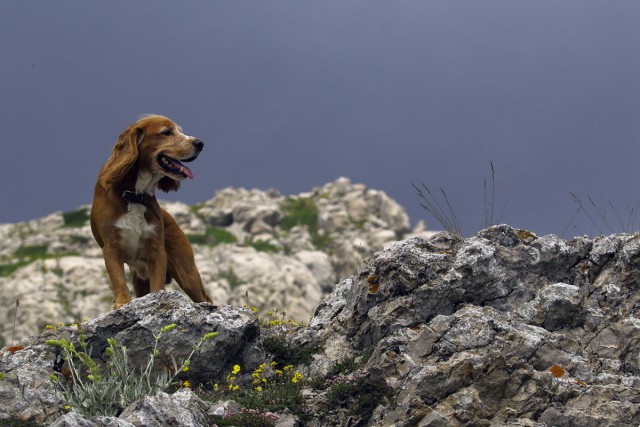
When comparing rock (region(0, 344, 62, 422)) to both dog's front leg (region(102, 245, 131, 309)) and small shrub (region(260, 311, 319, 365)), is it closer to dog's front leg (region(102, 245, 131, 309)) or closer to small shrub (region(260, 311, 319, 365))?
dog's front leg (region(102, 245, 131, 309))

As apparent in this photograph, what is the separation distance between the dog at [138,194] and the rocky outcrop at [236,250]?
6053cm

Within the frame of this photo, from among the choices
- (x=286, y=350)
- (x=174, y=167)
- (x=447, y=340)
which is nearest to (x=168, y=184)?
(x=174, y=167)

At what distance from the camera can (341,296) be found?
42.6 ft

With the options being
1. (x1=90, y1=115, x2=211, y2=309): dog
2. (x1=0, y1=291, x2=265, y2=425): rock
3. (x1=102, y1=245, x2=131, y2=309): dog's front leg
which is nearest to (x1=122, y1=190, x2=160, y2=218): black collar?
(x1=90, y1=115, x2=211, y2=309): dog

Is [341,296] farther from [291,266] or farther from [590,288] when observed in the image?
[291,266]

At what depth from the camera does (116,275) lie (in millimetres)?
11352

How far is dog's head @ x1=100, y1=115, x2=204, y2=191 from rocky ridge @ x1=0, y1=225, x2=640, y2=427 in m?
1.80

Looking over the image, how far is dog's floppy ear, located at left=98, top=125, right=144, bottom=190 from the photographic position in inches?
446

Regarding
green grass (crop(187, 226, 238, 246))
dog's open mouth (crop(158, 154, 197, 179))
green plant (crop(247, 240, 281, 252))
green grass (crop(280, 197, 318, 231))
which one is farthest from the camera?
green grass (crop(280, 197, 318, 231))

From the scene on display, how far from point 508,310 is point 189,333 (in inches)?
163

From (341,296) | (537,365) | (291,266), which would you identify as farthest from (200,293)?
(291,266)

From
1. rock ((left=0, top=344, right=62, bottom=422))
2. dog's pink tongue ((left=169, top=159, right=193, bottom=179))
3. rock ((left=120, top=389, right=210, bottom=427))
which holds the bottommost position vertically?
rock ((left=120, top=389, right=210, bottom=427))

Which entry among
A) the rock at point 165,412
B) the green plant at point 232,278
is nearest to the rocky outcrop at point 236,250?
A: the green plant at point 232,278

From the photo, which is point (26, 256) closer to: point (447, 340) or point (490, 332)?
point (447, 340)
